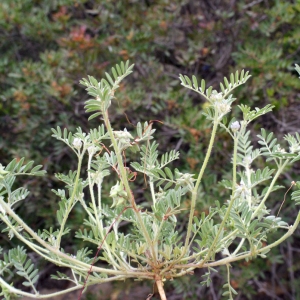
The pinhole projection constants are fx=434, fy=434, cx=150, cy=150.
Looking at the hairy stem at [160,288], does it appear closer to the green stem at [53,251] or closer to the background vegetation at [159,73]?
the green stem at [53,251]

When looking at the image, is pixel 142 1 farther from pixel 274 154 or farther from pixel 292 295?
pixel 274 154

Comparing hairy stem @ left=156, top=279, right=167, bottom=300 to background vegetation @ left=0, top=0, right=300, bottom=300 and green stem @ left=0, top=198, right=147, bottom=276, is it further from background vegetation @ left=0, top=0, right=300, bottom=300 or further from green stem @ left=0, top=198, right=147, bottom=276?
background vegetation @ left=0, top=0, right=300, bottom=300

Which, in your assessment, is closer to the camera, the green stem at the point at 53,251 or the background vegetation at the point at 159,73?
the green stem at the point at 53,251

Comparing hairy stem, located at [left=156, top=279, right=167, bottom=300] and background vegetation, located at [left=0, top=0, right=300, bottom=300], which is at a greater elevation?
hairy stem, located at [left=156, top=279, right=167, bottom=300]

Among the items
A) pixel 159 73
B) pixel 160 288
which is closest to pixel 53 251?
pixel 160 288

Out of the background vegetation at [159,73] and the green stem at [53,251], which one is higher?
the green stem at [53,251]

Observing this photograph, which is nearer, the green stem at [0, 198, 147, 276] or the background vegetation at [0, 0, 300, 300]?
the green stem at [0, 198, 147, 276]

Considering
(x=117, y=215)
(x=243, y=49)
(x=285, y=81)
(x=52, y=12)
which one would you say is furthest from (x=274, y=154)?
(x=52, y=12)

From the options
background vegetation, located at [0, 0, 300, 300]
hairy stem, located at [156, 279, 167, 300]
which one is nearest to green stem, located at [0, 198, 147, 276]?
hairy stem, located at [156, 279, 167, 300]

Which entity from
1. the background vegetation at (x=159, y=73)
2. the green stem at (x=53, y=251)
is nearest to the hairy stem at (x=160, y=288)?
the green stem at (x=53, y=251)
